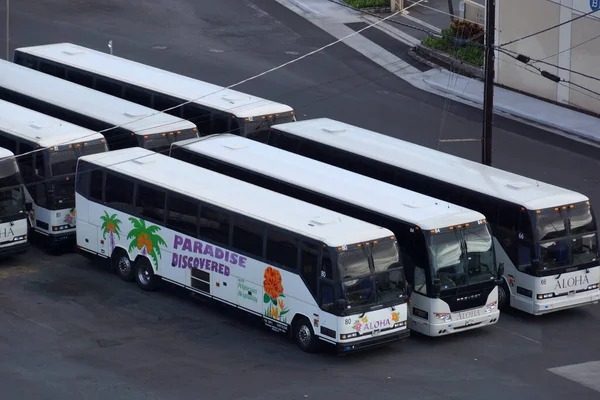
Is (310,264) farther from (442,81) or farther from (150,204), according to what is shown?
(442,81)

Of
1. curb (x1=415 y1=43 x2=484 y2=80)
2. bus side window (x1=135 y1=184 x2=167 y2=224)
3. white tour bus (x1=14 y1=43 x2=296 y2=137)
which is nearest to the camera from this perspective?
bus side window (x1=135 y1=184 x2=167 y2=224)

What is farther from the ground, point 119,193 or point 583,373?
point 119,193

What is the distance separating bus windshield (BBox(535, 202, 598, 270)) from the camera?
2564 cm

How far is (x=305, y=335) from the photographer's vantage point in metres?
24.0

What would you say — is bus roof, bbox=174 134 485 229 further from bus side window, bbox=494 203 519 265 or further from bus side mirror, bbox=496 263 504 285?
bus side window, bbox=494 203 519 265

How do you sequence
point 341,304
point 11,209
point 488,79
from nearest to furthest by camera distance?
point 341,304 < point 11,209 < point 488,79

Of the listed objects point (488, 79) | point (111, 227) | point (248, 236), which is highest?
point (488, 79)

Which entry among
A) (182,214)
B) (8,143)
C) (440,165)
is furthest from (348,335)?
(8,143)

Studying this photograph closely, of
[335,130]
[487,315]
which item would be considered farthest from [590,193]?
[487,315]

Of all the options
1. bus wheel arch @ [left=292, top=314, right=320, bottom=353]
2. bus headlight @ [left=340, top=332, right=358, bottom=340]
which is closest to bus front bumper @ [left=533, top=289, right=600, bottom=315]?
bus headlight @ [left=340, top=332, right=358, bottom=340]

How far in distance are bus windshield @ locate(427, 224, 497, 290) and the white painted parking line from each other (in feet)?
8.08

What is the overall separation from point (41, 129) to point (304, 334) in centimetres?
987

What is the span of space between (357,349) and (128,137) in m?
10.4

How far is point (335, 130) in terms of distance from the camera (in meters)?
31.1
